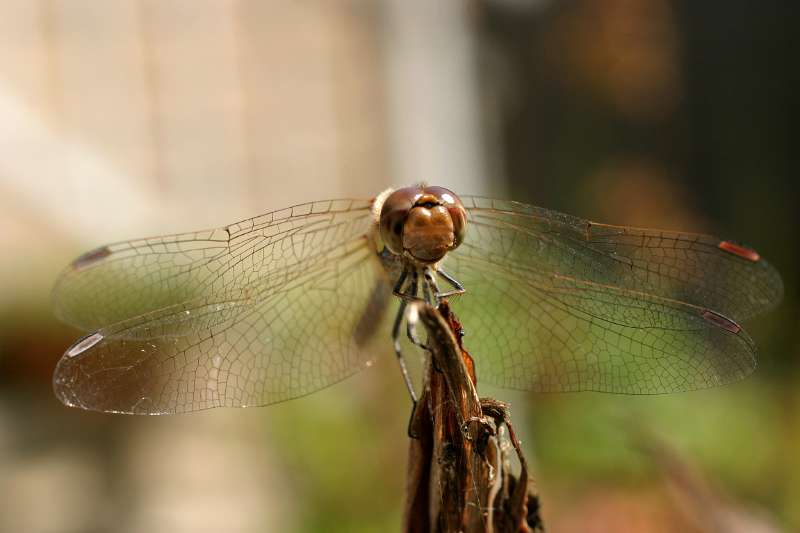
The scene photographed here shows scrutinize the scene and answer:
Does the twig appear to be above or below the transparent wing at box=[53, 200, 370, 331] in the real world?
below

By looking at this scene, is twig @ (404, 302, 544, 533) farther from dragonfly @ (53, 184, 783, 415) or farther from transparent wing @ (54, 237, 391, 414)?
transparent wing @ (54, 237, 391, 414)

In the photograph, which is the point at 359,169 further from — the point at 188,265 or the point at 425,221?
the point at 425,221

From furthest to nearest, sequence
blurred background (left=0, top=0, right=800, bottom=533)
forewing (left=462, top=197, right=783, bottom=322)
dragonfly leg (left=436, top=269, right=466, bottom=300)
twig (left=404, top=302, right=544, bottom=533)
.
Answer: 1. blurred background (left=0, top=0, right=800, bottom=533)
2. forewing (left=462, top=197, right=783, bottom=322)
3. dragonfly leg (left=436, top=269, right=466, bottom=300)
4. twig (left=404, top=302, right=544, bottom=533)

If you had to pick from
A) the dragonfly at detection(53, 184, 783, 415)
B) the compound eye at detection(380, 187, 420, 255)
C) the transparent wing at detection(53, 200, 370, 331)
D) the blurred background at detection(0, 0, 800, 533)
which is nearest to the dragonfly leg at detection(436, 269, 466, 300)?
the dragonfly at detection(53, 184, 783, 415)

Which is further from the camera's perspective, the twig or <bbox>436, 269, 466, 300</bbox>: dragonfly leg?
<bbox>436, 269, 466, 300</bbox>: dragonfly leg

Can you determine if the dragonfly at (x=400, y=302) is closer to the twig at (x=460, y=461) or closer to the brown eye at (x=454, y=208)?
the brown eye at (x=454, y=208)

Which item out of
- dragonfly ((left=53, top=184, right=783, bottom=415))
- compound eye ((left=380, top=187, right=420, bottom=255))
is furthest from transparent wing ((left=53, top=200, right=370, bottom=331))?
compound eye ((left=380, top=187, right=420, bottom=255))

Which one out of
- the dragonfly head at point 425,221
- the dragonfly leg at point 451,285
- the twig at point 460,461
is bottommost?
the twig at point 460,461

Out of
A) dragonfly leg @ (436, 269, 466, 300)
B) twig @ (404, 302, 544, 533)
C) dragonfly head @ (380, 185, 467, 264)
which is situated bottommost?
twig @ (404, 302, 544, 533)

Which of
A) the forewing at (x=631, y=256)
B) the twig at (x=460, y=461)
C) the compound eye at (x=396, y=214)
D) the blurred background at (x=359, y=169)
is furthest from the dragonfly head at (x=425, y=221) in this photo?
the blurred background at (x=359, y=169)

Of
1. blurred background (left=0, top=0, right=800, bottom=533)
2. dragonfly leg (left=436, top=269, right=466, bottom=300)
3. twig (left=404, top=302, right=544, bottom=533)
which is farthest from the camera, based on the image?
blurred background (left=0, top=0, right=800, bottom=533)
